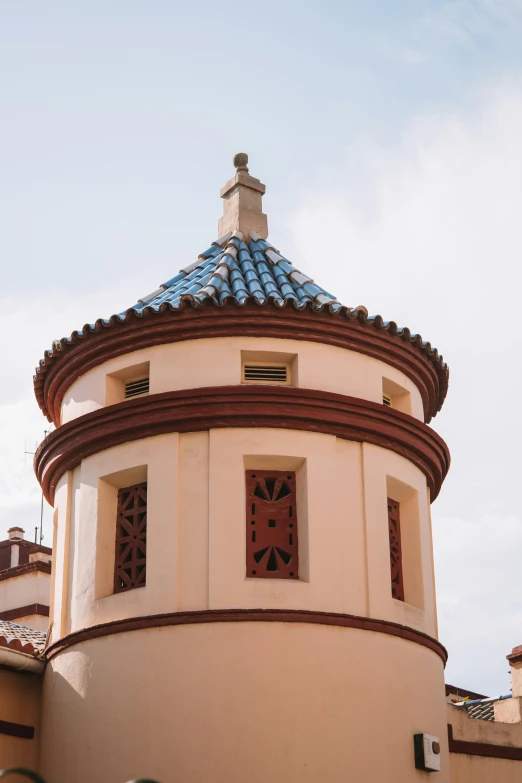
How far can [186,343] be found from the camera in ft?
53.2

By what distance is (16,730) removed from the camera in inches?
613

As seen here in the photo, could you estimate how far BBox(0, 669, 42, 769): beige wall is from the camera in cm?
1544

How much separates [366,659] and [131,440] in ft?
13.6

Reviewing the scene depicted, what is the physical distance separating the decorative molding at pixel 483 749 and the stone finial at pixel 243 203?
8.39m

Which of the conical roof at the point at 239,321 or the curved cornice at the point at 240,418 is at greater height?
the conical roof at the point at 239,321

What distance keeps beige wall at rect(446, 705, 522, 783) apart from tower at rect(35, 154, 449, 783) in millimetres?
1015

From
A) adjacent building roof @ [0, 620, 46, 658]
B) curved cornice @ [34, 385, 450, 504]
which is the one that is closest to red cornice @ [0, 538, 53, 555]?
adjacent building roof @ [0, 620, 46, 658]

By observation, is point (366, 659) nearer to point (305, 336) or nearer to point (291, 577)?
point (291, 577)

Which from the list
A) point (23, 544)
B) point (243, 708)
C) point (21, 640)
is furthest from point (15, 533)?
point (243, 708)

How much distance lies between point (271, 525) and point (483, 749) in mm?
4772

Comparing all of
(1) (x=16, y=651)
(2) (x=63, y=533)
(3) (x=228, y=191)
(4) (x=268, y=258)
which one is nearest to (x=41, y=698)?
(1) (x=16, y=651)

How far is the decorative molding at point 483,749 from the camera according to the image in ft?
53.9

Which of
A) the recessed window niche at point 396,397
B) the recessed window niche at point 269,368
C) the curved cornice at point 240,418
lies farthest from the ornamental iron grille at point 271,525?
the recessed window niche at point 396,397

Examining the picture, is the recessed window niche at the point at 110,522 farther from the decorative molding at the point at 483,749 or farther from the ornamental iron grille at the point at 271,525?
the decorative molding at the point at 483,749
